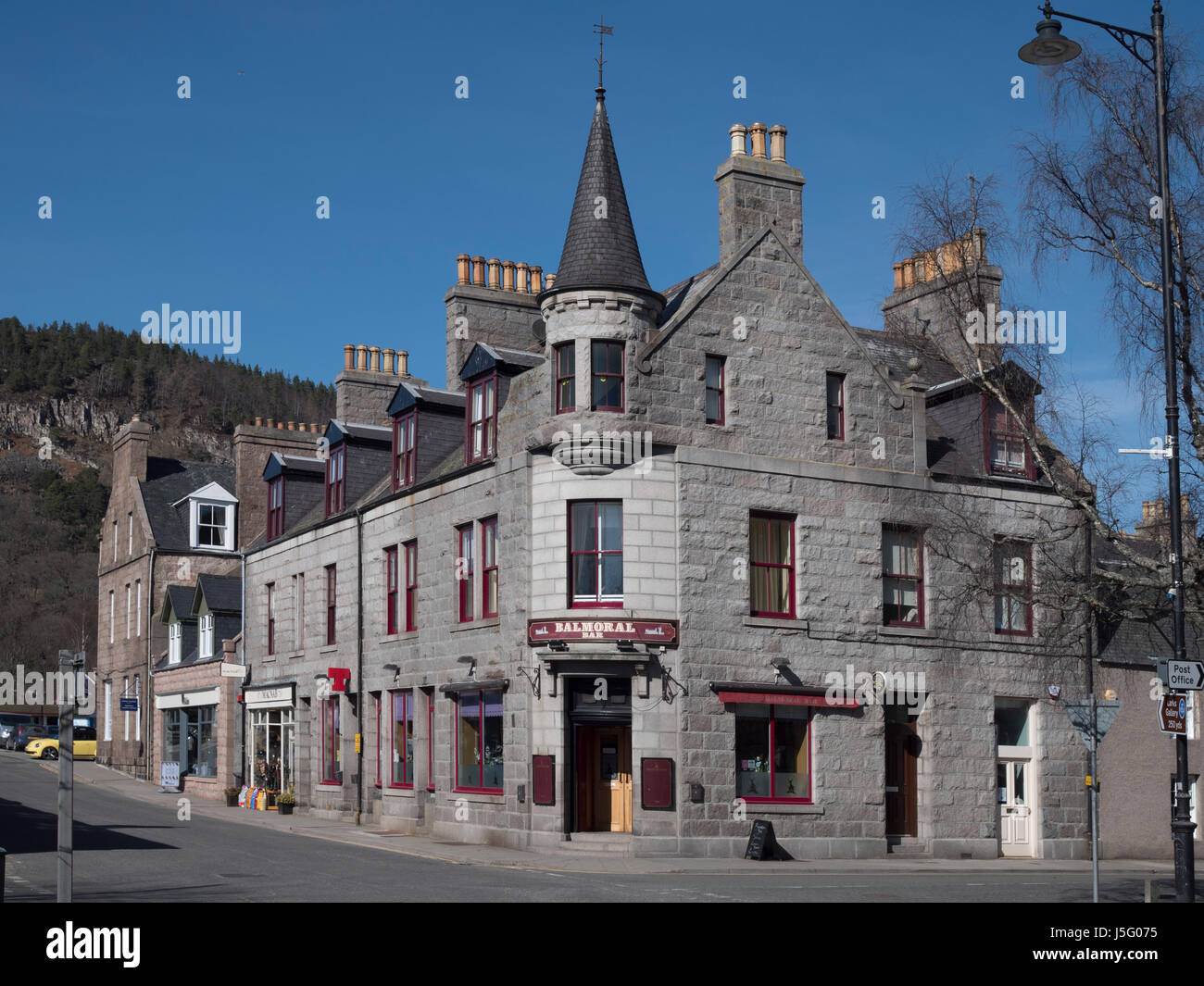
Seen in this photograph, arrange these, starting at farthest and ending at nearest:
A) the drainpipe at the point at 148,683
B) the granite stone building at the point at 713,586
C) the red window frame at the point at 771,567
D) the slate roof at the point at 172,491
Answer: the slate roof at the point at 172,491, the drainpipe at the point at 148,683, the red window frame at the point at 771,567, the granite stone building at the point at 713,586

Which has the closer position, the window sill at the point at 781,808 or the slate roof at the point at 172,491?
the window sill at the point at 781,808

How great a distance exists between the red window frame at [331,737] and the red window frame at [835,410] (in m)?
15.1

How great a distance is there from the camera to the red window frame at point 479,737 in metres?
28.6

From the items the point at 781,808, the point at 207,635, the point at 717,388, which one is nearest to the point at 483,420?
the point at 717,388

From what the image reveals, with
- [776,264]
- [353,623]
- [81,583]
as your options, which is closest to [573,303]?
[776,264]

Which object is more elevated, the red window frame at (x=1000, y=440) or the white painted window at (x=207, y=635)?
the red window frame at (x=1000, y=440)

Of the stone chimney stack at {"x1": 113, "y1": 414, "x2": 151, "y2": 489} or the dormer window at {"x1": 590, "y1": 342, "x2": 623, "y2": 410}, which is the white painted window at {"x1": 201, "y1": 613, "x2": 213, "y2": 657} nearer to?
the stone chimney stack at {"x1": 113, "y1": 414, "x2": 151, "y2": 489}

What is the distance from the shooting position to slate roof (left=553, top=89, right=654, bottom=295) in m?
27.5

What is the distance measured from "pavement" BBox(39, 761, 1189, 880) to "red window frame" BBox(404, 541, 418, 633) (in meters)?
4.86

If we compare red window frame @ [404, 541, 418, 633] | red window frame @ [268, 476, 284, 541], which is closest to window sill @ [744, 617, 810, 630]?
red window frame @ [404, 541, 418, 633]

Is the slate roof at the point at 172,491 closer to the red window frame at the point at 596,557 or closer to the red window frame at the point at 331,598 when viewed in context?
the red window frame at the point at 331,598

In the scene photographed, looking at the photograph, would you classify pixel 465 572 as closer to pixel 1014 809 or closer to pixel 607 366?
pixel 607 366

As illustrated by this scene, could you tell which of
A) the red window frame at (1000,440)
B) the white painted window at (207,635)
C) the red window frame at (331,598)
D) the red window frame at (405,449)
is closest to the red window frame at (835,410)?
the red window frame at (1000,440)
